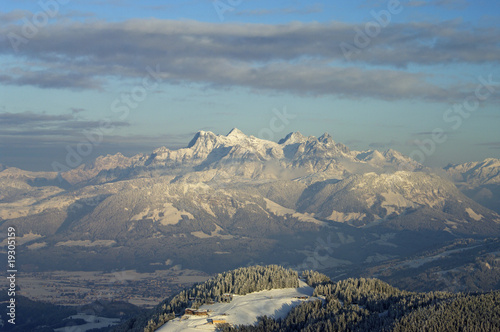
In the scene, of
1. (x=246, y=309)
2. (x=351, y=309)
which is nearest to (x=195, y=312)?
(x=246, y=309)

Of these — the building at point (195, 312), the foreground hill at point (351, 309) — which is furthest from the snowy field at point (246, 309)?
the building at point (195, 312)

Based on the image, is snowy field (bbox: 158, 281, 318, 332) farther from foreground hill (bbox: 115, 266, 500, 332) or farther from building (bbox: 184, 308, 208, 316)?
building (bbox: 184, 308, 208, 316)

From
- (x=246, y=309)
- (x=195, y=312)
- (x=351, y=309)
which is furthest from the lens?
(x=246, y=309)

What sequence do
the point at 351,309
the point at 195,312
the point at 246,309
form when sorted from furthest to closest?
the point at 246,309 < the point at 351,309 < the point at 195,312

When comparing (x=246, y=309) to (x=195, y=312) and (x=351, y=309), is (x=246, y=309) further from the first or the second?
(x=351, y=309)

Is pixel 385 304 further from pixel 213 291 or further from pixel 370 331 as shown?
pixel 213 291

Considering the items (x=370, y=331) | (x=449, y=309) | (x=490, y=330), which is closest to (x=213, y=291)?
(x=370, y=331)
